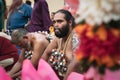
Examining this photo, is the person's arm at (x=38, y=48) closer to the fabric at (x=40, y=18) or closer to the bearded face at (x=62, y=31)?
the bearded face at (x=62, y=31)

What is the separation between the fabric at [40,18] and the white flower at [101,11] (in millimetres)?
3952

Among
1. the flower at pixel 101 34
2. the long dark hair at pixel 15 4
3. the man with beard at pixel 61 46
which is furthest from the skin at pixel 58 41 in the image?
the flower at pixel 101 34

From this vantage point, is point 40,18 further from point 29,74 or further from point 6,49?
point 29,74

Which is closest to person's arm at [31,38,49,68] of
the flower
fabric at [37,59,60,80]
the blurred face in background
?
the blurred face in background

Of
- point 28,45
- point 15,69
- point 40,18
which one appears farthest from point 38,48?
point 40,18

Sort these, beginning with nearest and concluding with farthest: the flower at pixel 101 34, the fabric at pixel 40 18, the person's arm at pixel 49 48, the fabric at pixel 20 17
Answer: the flower at pixel 101 34, the person's arm at pixel 49 48, the fabric at pixel 40 18, the fabric at pixel 20 17

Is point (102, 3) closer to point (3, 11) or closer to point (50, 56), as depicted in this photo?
point (3, 11)

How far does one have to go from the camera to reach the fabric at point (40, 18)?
5.28 metres

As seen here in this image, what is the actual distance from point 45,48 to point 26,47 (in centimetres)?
25

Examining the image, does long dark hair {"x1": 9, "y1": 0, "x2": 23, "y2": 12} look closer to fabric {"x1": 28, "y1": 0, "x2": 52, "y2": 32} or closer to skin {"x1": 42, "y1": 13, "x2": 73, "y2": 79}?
fabric {"x1": 28, "y1": 0, "x2": 52, "y2": 32}

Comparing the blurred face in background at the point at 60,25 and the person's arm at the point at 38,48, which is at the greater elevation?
the blurred face in background at the point at 60,25

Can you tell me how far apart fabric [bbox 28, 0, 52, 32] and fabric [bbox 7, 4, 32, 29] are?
0.40 metres

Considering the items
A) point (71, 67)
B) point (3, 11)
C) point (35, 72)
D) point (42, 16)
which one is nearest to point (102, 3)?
point (35, 72)

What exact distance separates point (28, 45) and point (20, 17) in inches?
58.0
